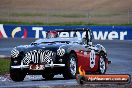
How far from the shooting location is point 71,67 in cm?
1644

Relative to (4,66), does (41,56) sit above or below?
above

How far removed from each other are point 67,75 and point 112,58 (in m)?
11.7

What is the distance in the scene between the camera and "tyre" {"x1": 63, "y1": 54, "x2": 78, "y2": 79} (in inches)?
640

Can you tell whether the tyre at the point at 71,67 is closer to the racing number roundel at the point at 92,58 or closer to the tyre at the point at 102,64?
the racing number roundel at the point at 92,58

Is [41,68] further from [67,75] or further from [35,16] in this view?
[35,16]

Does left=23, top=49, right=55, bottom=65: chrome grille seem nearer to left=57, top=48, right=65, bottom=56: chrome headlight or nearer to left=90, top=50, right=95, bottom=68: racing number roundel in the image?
left=57, top=48, right=65, bottom=56: chrome headlight

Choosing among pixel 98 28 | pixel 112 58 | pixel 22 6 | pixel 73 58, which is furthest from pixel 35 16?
pixel 73 58

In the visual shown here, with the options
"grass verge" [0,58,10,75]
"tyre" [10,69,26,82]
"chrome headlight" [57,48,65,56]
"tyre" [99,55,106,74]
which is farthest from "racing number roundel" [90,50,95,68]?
"grass verge" [0,58,10,75]

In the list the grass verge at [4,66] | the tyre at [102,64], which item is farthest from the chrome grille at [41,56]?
the grass verge at [4,66]

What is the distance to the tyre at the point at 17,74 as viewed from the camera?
1664cm

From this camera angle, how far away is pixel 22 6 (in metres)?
81.2

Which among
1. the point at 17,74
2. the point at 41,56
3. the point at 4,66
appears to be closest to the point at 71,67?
the point at 41,56

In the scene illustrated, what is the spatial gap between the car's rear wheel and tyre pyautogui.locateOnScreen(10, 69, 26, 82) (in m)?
1.16

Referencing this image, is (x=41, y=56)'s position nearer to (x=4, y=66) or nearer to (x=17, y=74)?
(x=17, y=74)
